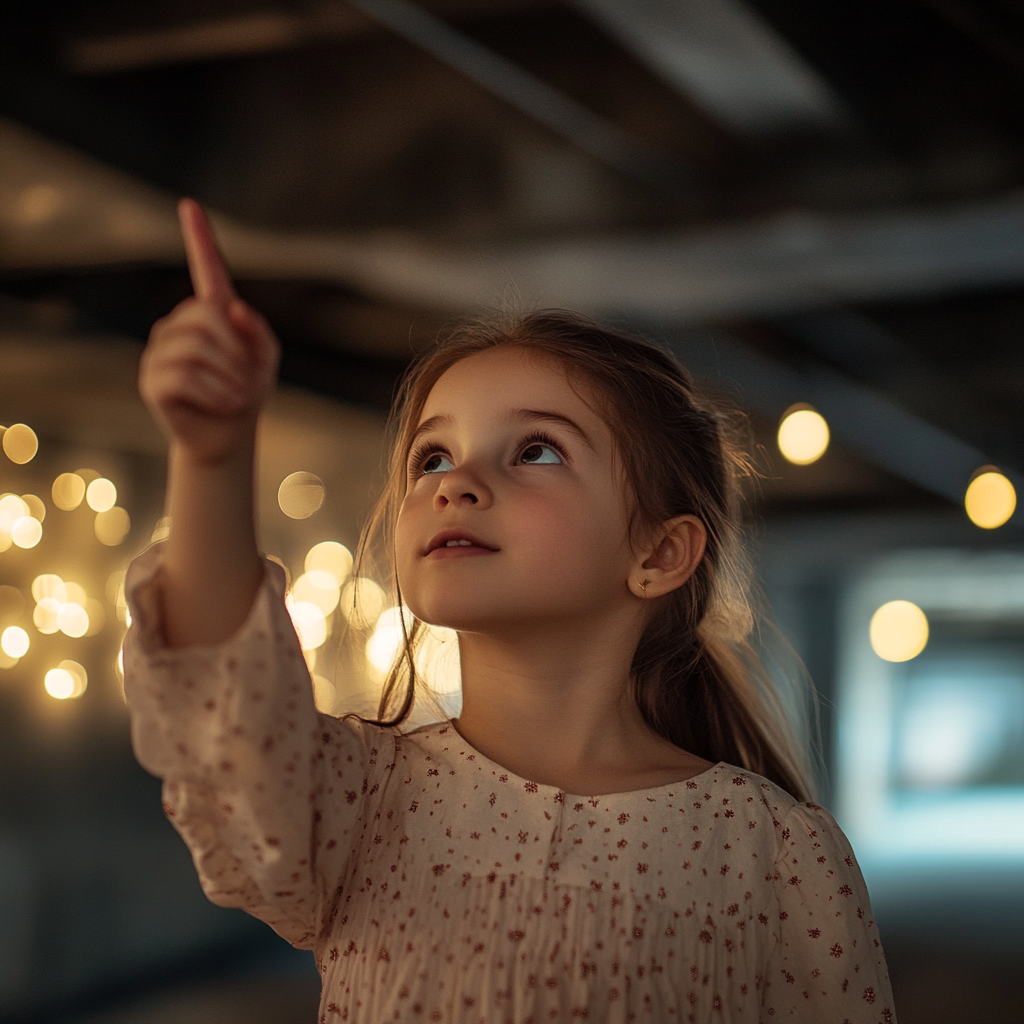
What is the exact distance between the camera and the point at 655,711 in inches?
47.7

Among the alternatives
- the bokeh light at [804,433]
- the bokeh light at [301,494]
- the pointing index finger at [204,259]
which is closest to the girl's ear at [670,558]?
the pointing index finger at [204,259]

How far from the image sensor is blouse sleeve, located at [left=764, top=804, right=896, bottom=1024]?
97 centimetres

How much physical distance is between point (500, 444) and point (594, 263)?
213 cm

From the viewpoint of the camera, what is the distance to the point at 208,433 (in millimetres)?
744

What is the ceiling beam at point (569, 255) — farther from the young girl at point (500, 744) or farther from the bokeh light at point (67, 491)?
the bokeh light at point (67, 491)

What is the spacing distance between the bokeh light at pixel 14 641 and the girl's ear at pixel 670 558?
364 cm

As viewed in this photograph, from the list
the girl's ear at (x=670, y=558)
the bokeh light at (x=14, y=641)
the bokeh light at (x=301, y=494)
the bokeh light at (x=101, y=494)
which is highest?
the bokeh light at (x=301, y=494)

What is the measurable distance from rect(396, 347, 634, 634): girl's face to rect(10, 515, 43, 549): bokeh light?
354 centimetres

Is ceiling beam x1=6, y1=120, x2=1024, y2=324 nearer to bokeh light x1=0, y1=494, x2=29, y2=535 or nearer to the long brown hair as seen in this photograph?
bokeh light x1=0, y1=494, x2=29, y2=535

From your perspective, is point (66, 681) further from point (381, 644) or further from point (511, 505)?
point (511, 505)

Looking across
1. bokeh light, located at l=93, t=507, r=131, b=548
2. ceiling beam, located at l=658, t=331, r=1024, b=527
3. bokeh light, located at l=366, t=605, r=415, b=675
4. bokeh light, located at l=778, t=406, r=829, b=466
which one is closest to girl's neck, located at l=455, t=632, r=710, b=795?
ceiling beam, located at l=658, t=331, r=1024, b=527

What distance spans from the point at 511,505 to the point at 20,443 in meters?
3.79

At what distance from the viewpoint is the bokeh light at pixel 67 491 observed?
178 inches

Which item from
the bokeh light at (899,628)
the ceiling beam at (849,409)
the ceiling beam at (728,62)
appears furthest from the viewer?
the bokeh light at (899,628)
